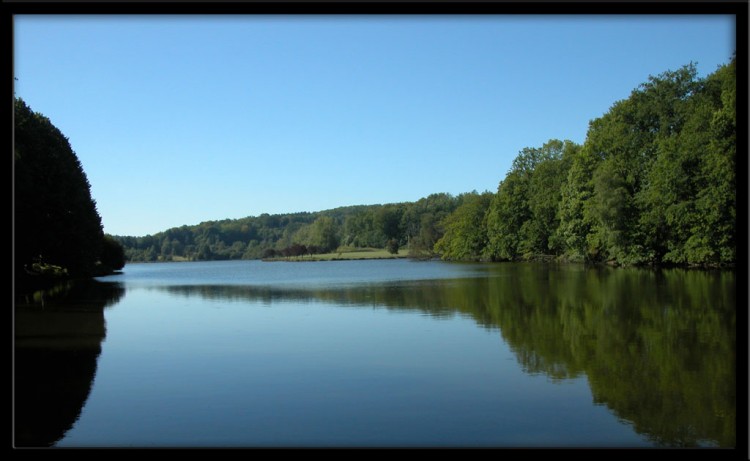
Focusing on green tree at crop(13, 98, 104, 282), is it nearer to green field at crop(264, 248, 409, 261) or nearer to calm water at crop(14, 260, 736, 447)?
calm water at crop(14, 260, 736, 447)

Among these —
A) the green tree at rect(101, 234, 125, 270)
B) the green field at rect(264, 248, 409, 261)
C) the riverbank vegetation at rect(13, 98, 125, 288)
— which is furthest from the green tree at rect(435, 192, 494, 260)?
the riverbank vegetation at rect(13, 98, 125, 288)

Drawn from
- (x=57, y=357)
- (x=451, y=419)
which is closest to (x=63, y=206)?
(x=57, y=357)

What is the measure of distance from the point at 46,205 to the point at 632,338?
28046 millimetres

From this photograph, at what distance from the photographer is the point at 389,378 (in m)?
9.25

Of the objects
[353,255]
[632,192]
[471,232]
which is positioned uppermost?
[632,192]

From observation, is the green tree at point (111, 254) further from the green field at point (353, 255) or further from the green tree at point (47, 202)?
the green field at point (353, 255)

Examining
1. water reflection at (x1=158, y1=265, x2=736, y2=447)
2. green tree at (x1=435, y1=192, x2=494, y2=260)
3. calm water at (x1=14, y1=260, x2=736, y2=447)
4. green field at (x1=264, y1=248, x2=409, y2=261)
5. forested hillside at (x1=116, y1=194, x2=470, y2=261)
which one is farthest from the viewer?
green field at (x1=264, y1=248, x2=409, y2=261)

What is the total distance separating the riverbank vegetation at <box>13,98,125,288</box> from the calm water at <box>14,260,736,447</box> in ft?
32.0

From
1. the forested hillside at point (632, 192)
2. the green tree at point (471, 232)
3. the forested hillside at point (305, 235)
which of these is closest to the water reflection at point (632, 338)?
the forested hillside at point (632, 192)

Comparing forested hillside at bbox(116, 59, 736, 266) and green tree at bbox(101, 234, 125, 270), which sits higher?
forested hillside at bbox(116, 59, 736, 266)

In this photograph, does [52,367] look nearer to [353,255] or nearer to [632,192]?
[632,192]

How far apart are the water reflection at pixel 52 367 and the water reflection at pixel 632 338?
19.8 feet

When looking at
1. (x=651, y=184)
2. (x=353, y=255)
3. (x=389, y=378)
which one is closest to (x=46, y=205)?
(x=389, y=378)

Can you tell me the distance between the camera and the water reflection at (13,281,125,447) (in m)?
7.06
